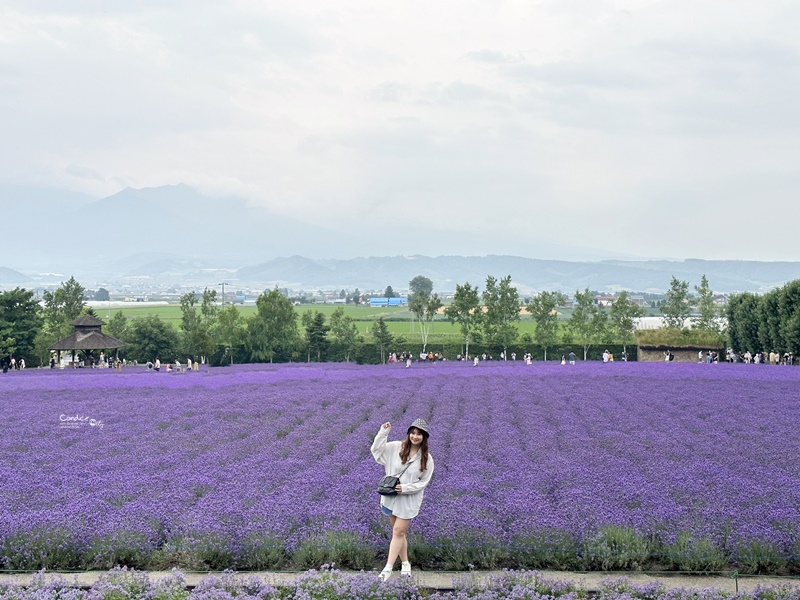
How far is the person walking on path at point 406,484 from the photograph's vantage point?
921cm

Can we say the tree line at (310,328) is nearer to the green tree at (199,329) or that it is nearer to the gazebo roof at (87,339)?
the green tree at (199,329)

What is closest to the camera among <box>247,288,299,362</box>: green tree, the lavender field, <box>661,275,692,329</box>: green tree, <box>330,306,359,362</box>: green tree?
the lavender field

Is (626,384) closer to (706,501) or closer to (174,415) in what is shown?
(174,415)

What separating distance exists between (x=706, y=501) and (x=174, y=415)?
16592 mm

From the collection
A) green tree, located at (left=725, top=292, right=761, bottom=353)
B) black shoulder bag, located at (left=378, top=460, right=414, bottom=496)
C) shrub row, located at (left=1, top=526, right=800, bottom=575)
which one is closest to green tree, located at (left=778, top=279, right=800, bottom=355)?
green tree, located at (left=725, top=292, right=761, bottom=353)

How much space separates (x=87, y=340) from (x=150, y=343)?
9.77 m

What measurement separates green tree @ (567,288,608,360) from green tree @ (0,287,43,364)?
146 ft

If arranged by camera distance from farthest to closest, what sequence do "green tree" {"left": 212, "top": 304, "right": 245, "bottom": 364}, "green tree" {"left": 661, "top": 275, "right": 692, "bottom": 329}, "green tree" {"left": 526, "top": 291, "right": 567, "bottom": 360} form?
"green tree" {"left": 661, "top": 275, "right": 692, "bottom": 329} → "green tree" {"left": 526, "top": 291, "right": 567, "bottom": 360} → "green tree" {"left": 212, "top": 304, "right": 245, "bottom": 364}

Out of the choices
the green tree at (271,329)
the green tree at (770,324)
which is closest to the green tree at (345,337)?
the green tree at (271,329)

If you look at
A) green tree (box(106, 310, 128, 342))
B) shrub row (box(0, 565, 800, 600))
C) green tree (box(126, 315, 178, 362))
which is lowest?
shrub row (box(0, 565, 800, 600))

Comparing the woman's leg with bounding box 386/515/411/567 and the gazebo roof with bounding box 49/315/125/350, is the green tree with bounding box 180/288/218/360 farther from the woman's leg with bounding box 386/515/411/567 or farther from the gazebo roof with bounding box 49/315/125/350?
the woman's leg with bounding box 386/515/411/567

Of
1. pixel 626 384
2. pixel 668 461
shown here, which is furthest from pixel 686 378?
pixel 668 461

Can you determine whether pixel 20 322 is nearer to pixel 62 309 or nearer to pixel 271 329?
pixel 62 309

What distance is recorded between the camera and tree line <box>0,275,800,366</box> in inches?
2425
